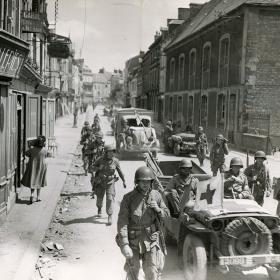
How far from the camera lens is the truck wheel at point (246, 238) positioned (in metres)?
5.68

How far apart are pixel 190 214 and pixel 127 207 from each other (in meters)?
1.49

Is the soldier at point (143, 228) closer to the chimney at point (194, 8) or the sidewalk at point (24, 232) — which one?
the sidewalk at point (24, 232)

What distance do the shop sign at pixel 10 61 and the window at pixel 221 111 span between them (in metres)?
20.4

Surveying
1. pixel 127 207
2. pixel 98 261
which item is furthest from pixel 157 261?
pixel 98 261

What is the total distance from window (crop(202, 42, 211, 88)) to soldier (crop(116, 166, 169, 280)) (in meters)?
27.4

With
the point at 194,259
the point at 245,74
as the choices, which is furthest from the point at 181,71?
the point at 194,259

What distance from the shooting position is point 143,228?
17.3 ft

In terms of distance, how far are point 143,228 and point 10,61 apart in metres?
5.34

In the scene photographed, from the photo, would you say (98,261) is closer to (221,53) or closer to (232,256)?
(232,256)

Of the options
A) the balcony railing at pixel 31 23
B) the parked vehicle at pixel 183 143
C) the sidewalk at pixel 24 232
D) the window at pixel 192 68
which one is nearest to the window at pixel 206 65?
the window at pixel 192 68

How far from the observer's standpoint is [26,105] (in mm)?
13445

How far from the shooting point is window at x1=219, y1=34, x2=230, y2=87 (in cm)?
2820

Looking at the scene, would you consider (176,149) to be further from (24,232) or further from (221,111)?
(24,232)

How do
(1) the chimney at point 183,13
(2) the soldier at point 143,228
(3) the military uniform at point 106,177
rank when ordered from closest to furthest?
(2) the soldier at point 143,228 < (3) the military uniform at point 106,177 < (1) the chimney at point 183,13
